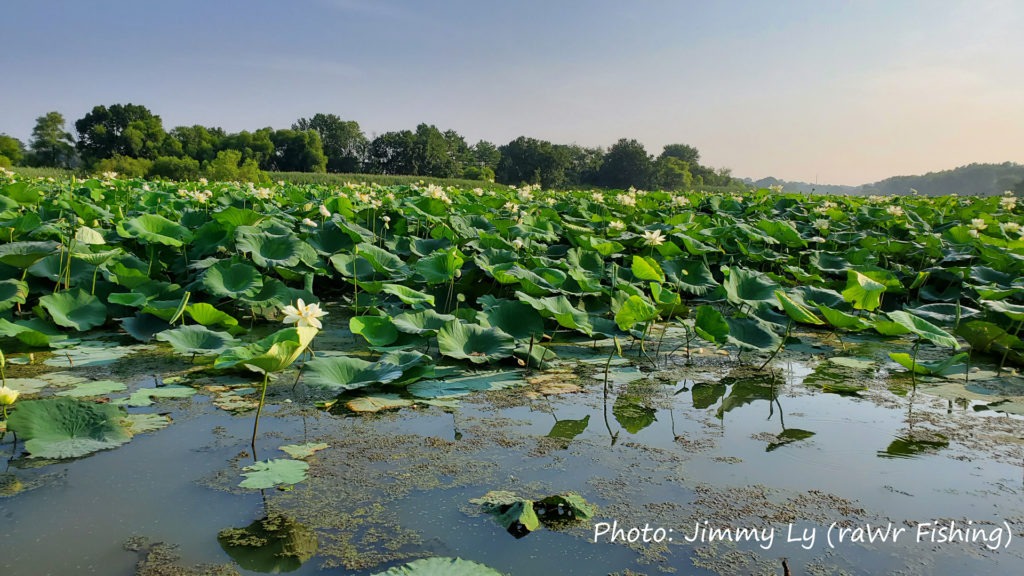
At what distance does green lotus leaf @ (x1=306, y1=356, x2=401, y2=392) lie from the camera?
8.19 feet

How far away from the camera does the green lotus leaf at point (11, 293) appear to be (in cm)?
325

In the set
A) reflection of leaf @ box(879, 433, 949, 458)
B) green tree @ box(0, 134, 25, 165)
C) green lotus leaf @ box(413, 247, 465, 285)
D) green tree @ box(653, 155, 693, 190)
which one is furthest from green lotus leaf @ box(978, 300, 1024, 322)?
green tree @ box(653, 155, 693, 190)

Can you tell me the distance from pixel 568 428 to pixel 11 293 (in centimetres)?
304

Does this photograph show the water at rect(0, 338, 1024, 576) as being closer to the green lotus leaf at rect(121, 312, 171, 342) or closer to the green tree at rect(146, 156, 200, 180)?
the green lotus leaf at rect(121, 312, 171, 342)

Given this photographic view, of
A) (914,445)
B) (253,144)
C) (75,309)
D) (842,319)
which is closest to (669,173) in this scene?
(253,144)

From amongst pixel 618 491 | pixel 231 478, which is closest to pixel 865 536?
pixel 618 491

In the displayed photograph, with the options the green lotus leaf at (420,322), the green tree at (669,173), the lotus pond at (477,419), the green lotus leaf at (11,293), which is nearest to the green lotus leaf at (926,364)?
the lotus pond at (477,419)

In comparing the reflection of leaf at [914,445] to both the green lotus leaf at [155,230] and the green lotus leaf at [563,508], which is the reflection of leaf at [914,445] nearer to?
the green lotus leaf at [563,508]

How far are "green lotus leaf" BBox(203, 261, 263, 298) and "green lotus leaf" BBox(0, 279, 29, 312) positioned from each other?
2.91ft

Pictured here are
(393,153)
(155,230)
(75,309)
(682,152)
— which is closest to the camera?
(75,309)

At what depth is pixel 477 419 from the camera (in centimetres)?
239

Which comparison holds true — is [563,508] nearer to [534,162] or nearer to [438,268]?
[438,268]

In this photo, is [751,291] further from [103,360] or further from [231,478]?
[103,360]

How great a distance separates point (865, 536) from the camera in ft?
5.21
